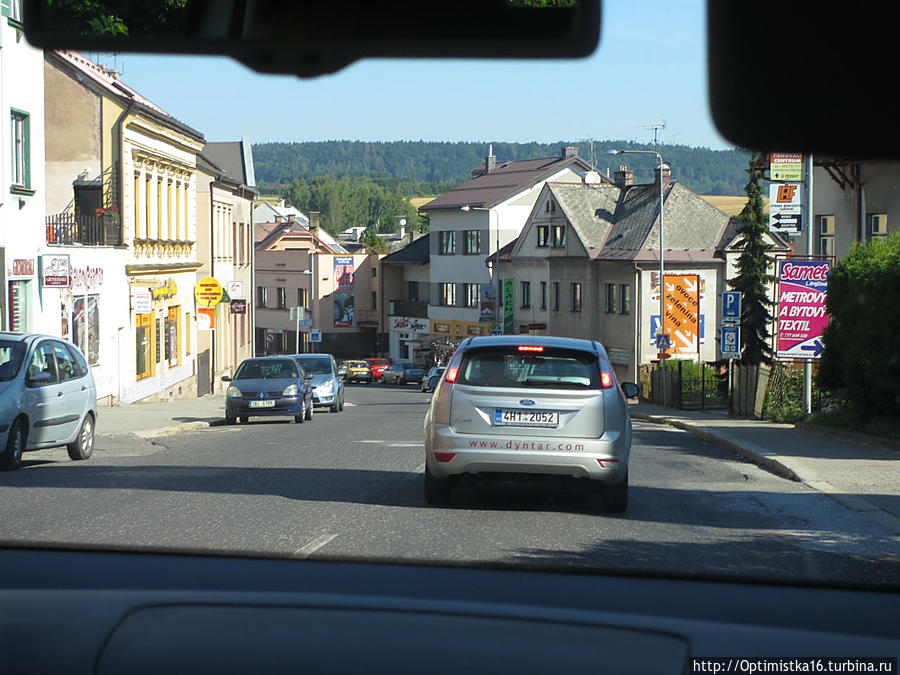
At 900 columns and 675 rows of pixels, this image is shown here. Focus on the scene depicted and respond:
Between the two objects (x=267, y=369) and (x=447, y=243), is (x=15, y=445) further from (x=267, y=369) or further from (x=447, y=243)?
(x=447, y=243)

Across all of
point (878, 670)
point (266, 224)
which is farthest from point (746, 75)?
point (266, 224)

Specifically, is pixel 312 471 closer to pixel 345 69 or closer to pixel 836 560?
pixel 836 560

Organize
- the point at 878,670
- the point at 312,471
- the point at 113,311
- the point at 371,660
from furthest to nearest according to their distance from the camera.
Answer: the point at 113,311, the point at 312,471, the point at 371,660, the point at 878,670

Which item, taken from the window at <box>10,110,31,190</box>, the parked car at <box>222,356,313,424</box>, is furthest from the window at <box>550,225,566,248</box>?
the window at <box>10,110,31,190</box>

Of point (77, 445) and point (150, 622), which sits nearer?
point (150, 622)

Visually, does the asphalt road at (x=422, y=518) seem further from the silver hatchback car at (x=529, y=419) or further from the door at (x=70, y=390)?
the door at (x=70, y=390)

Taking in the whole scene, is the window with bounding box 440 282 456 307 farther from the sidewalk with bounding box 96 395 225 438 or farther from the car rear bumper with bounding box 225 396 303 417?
the car rear bumper with bounding box 225 396 303 417

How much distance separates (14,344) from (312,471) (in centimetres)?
350

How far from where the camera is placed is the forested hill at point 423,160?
3744mm

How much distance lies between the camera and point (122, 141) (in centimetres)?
3119

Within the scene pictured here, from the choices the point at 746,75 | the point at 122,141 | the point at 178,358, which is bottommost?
the point at 178,358

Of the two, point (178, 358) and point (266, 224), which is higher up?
point (266, 224)

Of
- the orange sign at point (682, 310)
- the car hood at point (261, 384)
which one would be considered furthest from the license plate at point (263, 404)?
the orange sign at point (682, 310)

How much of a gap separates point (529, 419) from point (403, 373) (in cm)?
5787
